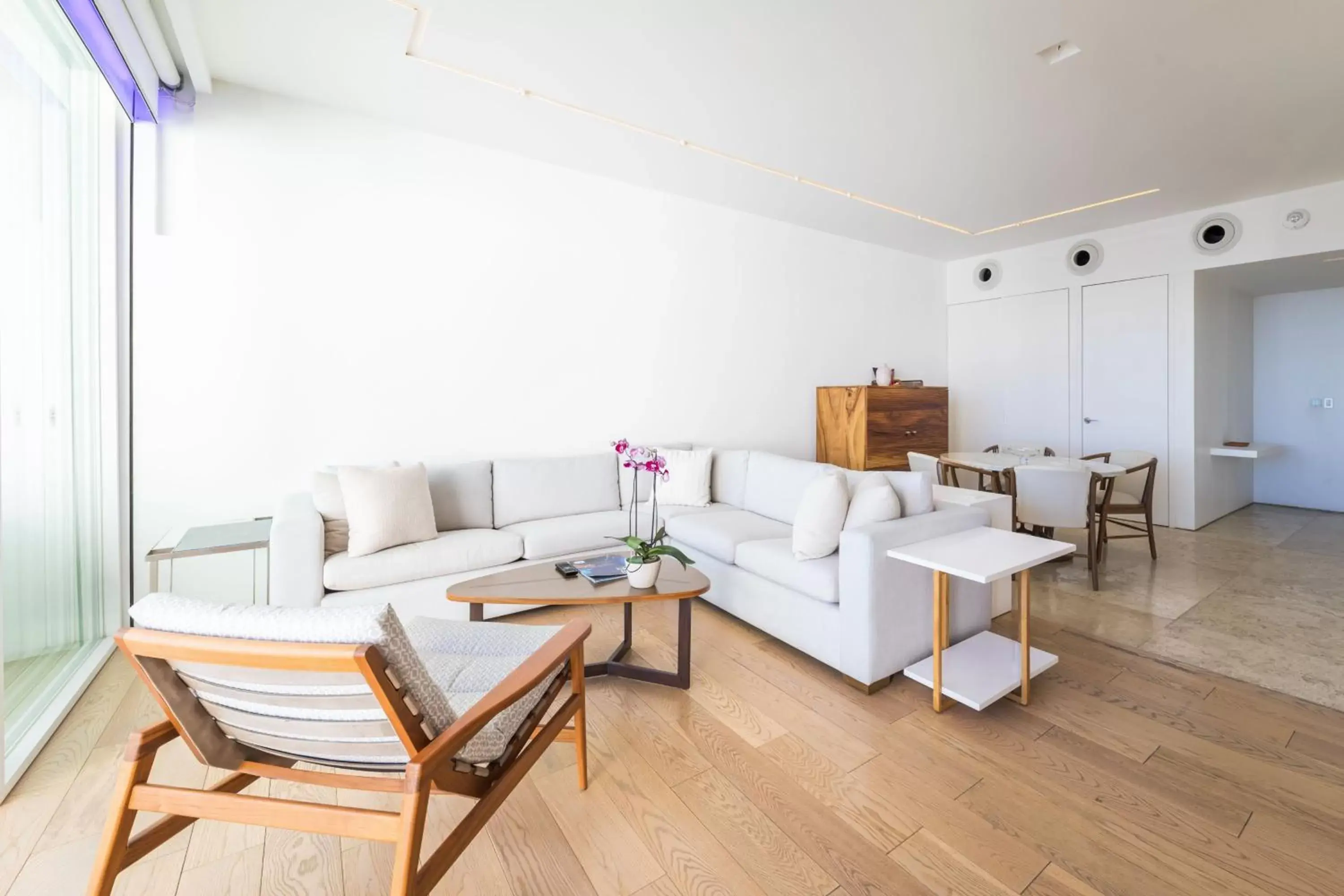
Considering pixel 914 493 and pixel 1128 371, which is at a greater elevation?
pixel 1128 371

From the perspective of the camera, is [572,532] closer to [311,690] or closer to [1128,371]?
[311,690]

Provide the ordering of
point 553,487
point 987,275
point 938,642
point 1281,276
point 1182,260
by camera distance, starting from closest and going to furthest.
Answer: point 938,642, point 553,487, point 1182,260, point 1281,276, point 987,275

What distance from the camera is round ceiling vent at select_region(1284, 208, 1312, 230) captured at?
422 cm

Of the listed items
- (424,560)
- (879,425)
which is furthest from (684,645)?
(879,425)

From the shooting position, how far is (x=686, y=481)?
155 inches

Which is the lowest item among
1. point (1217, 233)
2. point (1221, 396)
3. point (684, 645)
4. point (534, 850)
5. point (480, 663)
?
point (534, 850)

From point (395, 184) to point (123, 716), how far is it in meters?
2.97

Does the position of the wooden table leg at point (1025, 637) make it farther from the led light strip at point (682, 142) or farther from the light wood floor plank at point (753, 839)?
the led light strip at point (682, 142)

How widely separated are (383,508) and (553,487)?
41.8 inches

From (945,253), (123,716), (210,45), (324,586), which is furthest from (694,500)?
(945,253)

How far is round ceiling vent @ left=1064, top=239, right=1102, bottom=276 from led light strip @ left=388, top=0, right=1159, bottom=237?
2.61 feet

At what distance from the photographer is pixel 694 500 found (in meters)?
3.92

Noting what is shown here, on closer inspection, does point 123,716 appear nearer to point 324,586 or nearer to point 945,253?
point 324,586

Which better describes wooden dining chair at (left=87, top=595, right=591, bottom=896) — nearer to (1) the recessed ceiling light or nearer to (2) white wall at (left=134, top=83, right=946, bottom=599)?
(2) white wall at (left=134, top=83, right=946, bottom=599)
